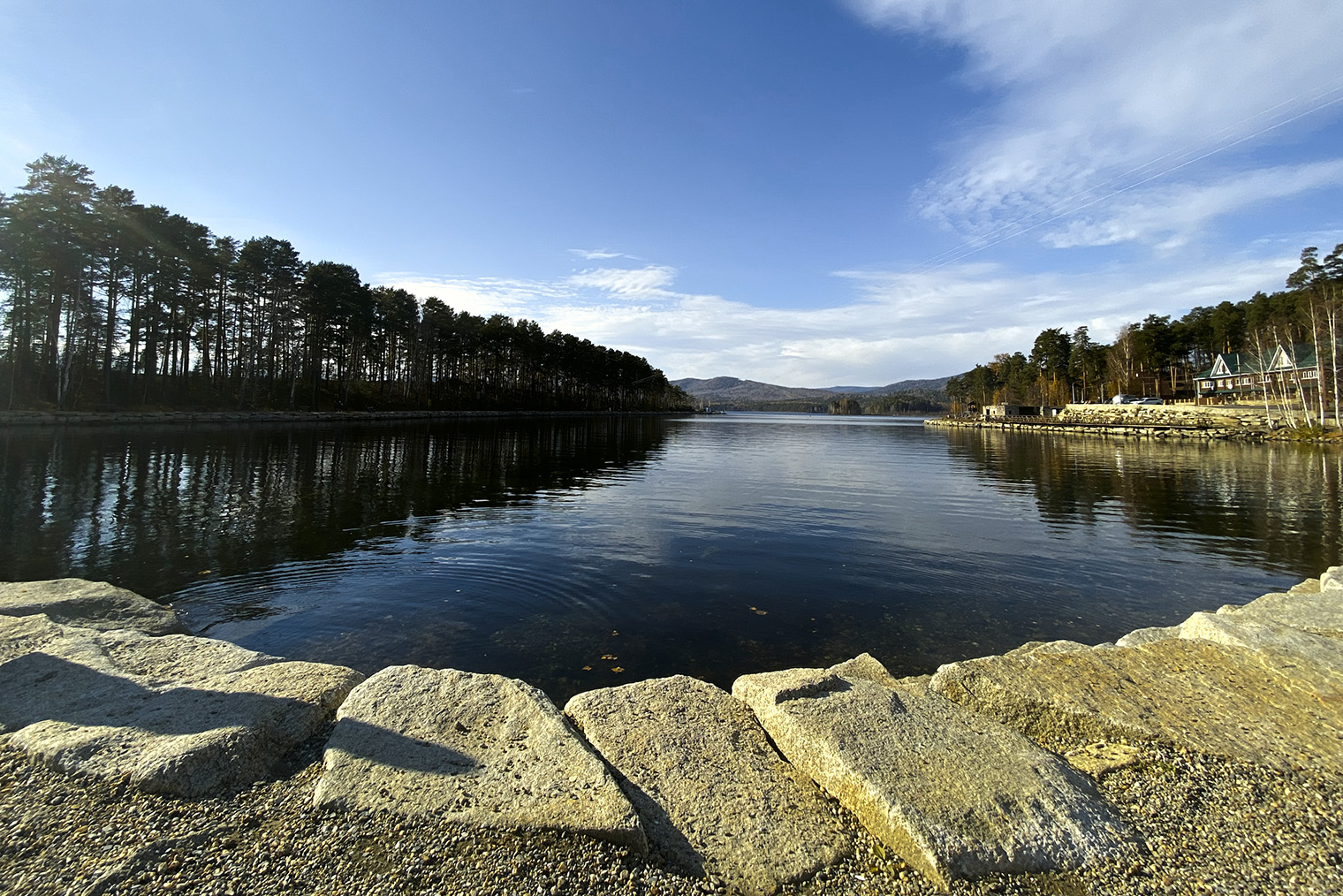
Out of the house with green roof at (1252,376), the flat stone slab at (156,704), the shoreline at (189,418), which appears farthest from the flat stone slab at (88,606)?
the house with green roof at (1252,376)

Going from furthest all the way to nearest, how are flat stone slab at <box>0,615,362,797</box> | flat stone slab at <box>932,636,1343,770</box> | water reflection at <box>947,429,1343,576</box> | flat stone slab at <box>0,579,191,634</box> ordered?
1. water reflection at <box>947,429,1343,576</box>
2. flat stone slab at <box>0,579,191,634</box>
3. flat stone slab at <box>932,636,1343,770</box>
4. flat stone slab at <box>0,615,362,797</box>

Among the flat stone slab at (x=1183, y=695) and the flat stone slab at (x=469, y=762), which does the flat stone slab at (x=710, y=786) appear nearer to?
the flat stone slab at (x=469, y=762)

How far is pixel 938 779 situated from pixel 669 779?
1642mm

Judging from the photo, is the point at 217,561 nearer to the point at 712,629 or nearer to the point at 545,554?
the point at 545,554

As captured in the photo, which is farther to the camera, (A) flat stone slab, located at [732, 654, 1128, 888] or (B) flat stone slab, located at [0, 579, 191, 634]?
(B) flat stone slab, located at [0, 579, 191, 634]

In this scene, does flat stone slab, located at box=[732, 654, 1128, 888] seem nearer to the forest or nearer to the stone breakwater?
the forest

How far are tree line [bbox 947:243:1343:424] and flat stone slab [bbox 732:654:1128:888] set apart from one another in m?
68.5

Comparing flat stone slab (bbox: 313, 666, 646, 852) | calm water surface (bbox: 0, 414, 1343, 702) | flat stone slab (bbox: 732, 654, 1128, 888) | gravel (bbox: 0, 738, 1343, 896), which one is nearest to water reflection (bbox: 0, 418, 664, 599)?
calm water surface (bbox: 0, 414, 1343, 702)

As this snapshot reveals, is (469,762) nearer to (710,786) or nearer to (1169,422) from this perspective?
(710,786)

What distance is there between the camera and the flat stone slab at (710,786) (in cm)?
298

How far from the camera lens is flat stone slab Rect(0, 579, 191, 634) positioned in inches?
245

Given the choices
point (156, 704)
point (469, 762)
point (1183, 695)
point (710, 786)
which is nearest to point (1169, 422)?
point (1183, 695)

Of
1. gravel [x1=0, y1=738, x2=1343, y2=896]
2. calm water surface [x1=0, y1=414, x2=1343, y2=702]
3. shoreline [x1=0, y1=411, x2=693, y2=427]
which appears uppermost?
shoreline [x1=0, y1=411, x2=693, y2=427]

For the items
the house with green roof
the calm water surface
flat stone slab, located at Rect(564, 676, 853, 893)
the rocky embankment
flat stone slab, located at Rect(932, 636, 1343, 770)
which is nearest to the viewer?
the rocky embankment
